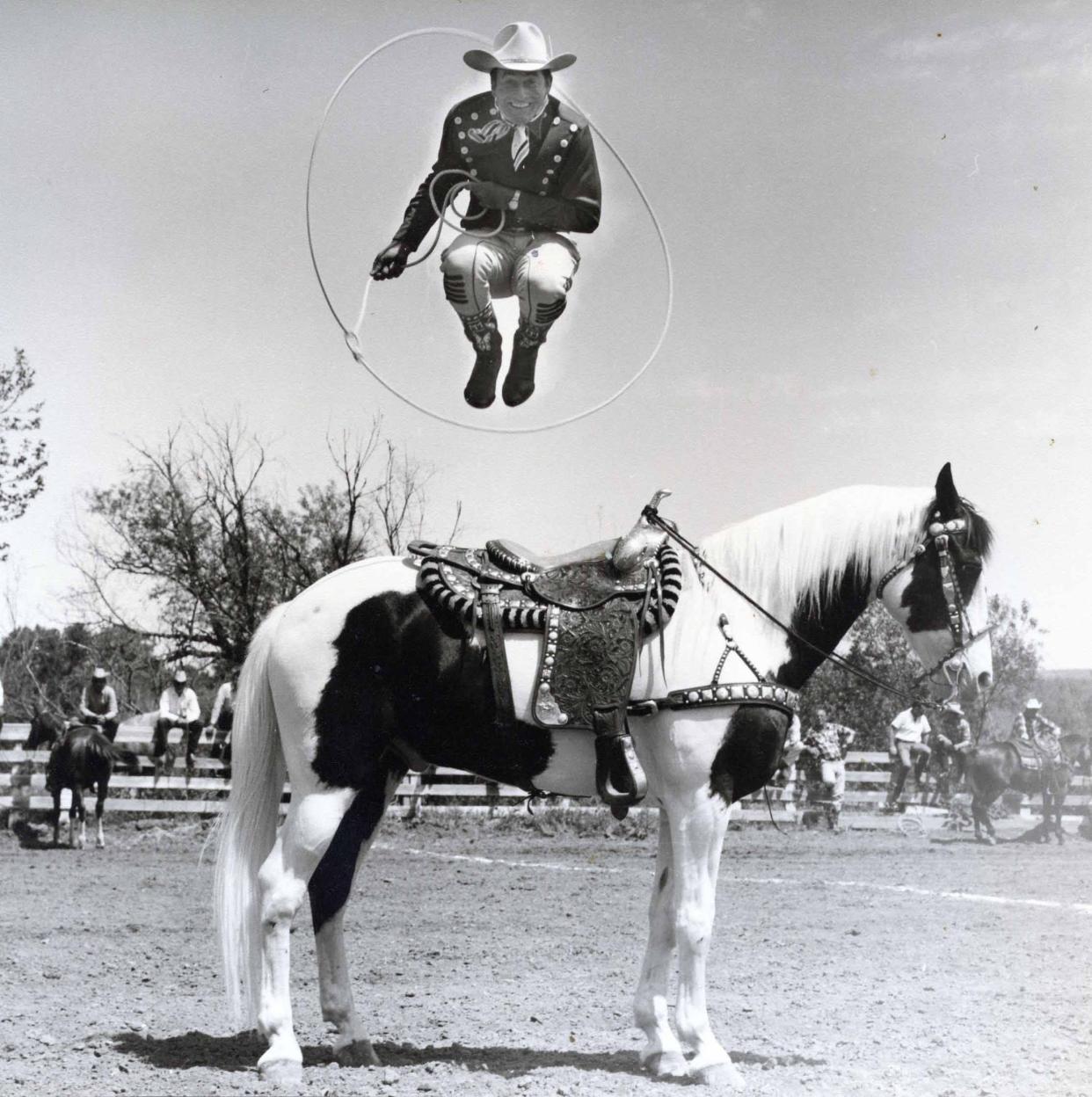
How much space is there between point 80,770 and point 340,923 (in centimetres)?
924

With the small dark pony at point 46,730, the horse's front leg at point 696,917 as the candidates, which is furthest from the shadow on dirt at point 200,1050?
the small dark pony at point 46,730

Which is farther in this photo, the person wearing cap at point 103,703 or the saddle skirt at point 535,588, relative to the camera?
the person wearing cap at point 103,703

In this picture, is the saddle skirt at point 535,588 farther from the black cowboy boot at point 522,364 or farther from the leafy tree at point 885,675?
the leafy tree at point 885,675

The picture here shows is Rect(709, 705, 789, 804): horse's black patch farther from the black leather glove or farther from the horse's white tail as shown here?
the black leather glove

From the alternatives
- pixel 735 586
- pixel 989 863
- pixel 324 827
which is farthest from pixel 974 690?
pixel 989 863

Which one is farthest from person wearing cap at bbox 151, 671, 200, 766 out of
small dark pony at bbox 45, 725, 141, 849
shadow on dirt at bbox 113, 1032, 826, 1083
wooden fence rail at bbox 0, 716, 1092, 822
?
shadow on dirt at bbox 113, 1032, 826, 1083

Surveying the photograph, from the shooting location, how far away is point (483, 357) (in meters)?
5.58

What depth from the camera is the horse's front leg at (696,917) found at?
13.2ft

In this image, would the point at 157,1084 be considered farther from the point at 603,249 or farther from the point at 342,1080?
the point at 603,249

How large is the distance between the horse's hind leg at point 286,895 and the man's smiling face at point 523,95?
3.08m

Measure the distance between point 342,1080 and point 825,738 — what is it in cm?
1199

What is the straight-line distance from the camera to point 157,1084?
12.5 feet

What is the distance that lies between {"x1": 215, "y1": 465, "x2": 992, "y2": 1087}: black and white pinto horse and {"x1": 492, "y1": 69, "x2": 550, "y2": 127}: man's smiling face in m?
2.18

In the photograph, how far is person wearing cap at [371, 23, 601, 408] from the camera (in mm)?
5328
